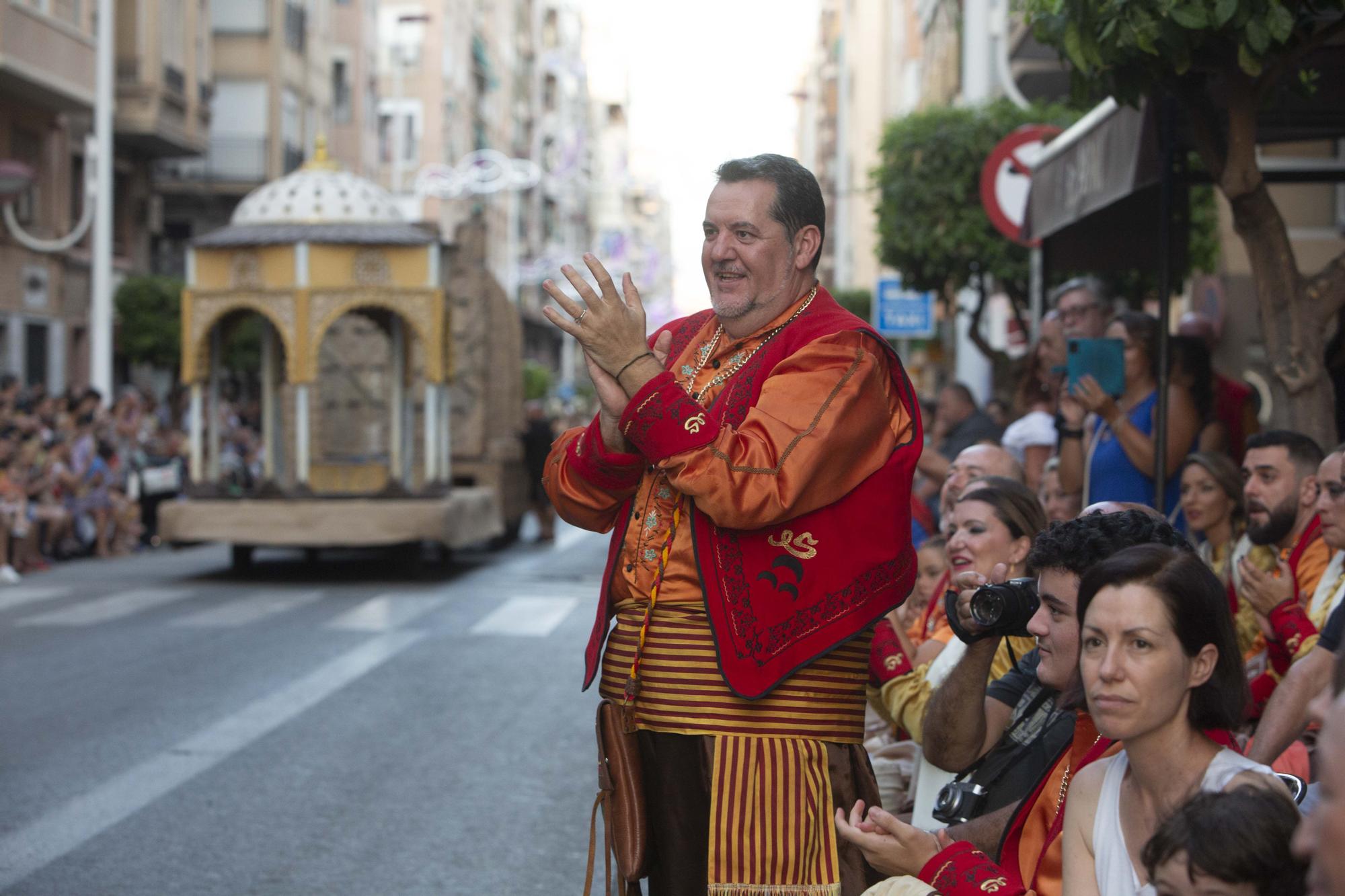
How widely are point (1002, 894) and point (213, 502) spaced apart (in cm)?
1372

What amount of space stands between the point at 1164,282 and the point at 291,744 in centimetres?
451

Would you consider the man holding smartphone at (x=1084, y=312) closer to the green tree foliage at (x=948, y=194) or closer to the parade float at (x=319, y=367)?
the green tree foliage at (x=948, y=194)

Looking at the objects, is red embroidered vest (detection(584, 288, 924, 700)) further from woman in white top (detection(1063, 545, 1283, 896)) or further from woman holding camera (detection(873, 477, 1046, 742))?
woman holding camera (detection(873, 477, 1046, 742))

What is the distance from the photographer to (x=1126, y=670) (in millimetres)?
2807

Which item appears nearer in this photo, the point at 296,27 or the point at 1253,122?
the point at 1253,122

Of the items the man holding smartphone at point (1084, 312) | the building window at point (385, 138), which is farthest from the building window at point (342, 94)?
the man holding smartphone at point (1084, 312)

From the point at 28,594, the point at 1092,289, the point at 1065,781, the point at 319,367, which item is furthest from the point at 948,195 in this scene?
the point at 1065,781

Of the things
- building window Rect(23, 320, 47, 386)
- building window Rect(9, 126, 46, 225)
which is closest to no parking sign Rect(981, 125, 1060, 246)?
building window Rect(23, 320, 47, 386)

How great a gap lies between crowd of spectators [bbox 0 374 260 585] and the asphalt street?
229cm

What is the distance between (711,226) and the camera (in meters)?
3.53

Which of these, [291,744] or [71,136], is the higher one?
[71,136]

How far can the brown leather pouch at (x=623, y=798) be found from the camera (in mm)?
3529

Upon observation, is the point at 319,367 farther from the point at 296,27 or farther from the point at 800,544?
the point at 296,27

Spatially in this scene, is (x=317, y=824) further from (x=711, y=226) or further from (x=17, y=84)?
(x=17, y=84)
